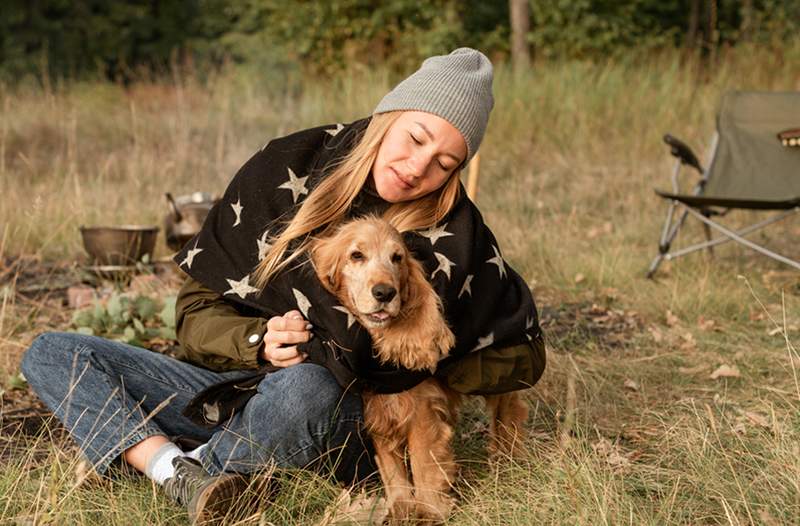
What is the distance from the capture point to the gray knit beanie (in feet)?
8.25

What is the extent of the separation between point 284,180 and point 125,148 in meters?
8.80

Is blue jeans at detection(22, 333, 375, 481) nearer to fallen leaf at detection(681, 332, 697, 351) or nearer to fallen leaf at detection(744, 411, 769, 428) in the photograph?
fallen leaf at detection(744, 411, 769, 428)

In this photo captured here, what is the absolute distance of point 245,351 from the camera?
2395 millimetres

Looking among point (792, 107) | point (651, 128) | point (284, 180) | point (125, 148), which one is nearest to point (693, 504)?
point (284, 180)

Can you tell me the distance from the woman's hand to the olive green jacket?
5cm

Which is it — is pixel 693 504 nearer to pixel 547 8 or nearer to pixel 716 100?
pixel 716 100

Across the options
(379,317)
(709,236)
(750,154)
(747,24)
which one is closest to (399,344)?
(379,317)

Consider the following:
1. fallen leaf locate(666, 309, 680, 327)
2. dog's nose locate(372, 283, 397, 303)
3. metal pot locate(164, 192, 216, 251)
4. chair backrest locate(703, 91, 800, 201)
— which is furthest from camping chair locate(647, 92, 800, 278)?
dog's nose locate(372, 283, 397, 303)

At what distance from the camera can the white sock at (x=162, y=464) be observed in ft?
7.71

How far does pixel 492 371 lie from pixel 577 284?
3.09 meters

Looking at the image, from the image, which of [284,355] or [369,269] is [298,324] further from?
[369,269]

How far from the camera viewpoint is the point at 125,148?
35.3ft

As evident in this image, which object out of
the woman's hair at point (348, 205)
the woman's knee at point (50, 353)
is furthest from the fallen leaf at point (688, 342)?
the woman's knee at point (50, 353)

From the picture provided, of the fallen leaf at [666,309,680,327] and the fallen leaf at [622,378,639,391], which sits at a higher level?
the fallen leaf at [622,378,639,391]
